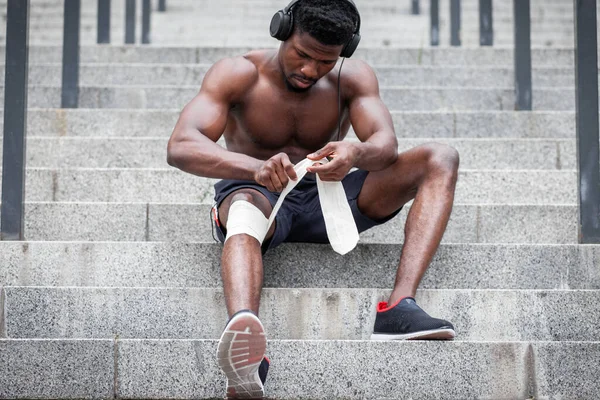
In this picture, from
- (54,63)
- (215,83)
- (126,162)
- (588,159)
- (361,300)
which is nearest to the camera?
(361,300)

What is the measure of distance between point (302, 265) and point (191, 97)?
2.76 metres

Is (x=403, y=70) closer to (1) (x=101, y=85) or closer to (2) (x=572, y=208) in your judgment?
(1) (x=101, y=85)

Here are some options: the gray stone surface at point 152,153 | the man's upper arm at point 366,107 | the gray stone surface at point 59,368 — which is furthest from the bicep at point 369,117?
the gray stone surface at point 152,153

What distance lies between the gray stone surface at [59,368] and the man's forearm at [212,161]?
771mm

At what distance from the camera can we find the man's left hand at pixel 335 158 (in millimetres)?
3377

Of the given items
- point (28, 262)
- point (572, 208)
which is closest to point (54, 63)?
point (28, 262)

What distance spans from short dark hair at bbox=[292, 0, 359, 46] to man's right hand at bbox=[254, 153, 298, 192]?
599 mm

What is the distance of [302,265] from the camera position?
12.8ft

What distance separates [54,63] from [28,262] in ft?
12.5

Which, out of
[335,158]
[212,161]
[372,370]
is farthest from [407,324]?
[212,161]

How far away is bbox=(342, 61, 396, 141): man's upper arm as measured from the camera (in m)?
3.83

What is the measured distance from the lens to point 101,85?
268 inches

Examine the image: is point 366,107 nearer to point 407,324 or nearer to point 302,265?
point 302,265

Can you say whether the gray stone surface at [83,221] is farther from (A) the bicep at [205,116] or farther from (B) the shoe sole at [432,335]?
(B) the shoe sole at [432,335]
